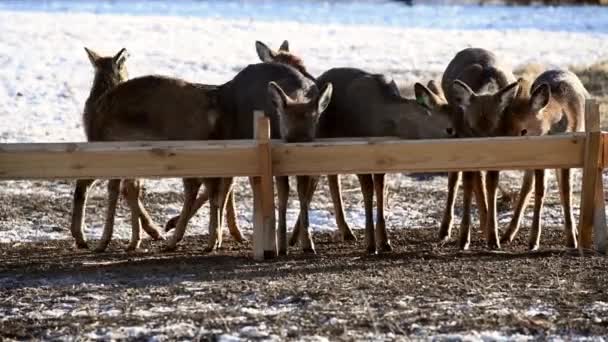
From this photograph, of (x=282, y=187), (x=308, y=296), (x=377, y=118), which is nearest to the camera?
(x=308, y=296)

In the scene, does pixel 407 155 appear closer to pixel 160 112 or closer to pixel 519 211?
pixel 519 211

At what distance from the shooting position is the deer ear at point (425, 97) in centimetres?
1317

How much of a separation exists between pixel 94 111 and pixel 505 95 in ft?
13.8

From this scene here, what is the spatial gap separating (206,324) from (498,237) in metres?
4.92

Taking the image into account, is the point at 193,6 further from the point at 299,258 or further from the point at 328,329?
the point at 328,329

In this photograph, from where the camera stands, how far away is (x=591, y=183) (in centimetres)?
1219

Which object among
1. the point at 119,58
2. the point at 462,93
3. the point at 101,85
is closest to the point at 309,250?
the point at 462,93

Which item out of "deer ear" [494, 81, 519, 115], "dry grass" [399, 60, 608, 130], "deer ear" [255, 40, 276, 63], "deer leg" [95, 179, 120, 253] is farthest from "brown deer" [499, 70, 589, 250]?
"dry grass" [399, 60, 608, 130]

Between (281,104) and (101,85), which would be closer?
(281,104)

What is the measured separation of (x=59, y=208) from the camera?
15.6 meters

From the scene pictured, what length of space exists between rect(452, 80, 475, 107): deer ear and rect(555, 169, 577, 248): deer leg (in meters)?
1.23

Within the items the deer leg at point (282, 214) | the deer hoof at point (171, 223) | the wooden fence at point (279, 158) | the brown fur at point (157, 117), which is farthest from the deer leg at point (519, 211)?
the deer hoof at point (171, 223)

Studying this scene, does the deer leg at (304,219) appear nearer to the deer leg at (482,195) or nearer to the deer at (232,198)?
the deer at (232,198)

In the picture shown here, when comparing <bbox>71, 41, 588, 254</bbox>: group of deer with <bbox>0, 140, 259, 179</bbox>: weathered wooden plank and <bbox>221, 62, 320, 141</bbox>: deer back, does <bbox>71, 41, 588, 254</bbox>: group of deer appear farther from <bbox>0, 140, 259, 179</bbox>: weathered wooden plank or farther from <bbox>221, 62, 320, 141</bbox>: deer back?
<bbox>0, 140, 259, 179</bbox>: weathered wooden plank
